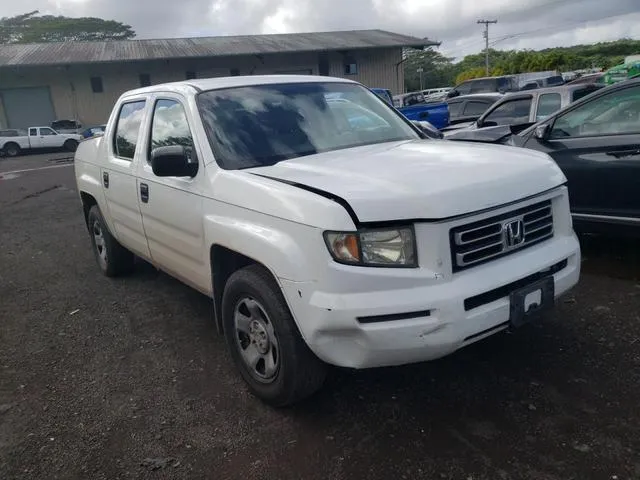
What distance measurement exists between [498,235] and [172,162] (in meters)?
1.87

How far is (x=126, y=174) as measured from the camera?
4441mm

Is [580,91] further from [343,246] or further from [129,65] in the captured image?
[129,65]

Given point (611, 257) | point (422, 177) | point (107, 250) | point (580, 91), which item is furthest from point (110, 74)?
point (422, 177)

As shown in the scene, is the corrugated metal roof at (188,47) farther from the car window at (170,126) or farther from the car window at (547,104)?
the car window at (170,126)

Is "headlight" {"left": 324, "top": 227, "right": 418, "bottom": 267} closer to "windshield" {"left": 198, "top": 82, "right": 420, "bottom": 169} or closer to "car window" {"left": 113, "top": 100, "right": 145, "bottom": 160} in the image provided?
"windshield" {"left": 198, "top": 82, "right": 420, "bottom": 169}

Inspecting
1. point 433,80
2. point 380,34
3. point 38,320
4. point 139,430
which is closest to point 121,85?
point 380,34

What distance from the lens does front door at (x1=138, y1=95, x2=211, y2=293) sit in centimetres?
346

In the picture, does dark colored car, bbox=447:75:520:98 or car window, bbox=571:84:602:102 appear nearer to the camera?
car window, bbox=571:84:602:102

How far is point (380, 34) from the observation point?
36.9m

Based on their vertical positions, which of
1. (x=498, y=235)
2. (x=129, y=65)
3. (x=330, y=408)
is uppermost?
(x=129, y=65)

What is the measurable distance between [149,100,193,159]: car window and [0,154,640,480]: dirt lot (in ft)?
4.81

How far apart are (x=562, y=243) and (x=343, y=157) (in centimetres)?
134

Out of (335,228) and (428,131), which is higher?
(428,131)

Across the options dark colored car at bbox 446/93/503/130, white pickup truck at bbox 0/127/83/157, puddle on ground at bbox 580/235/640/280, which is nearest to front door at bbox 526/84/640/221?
puddle on ground at bbox 580/235/640/280
